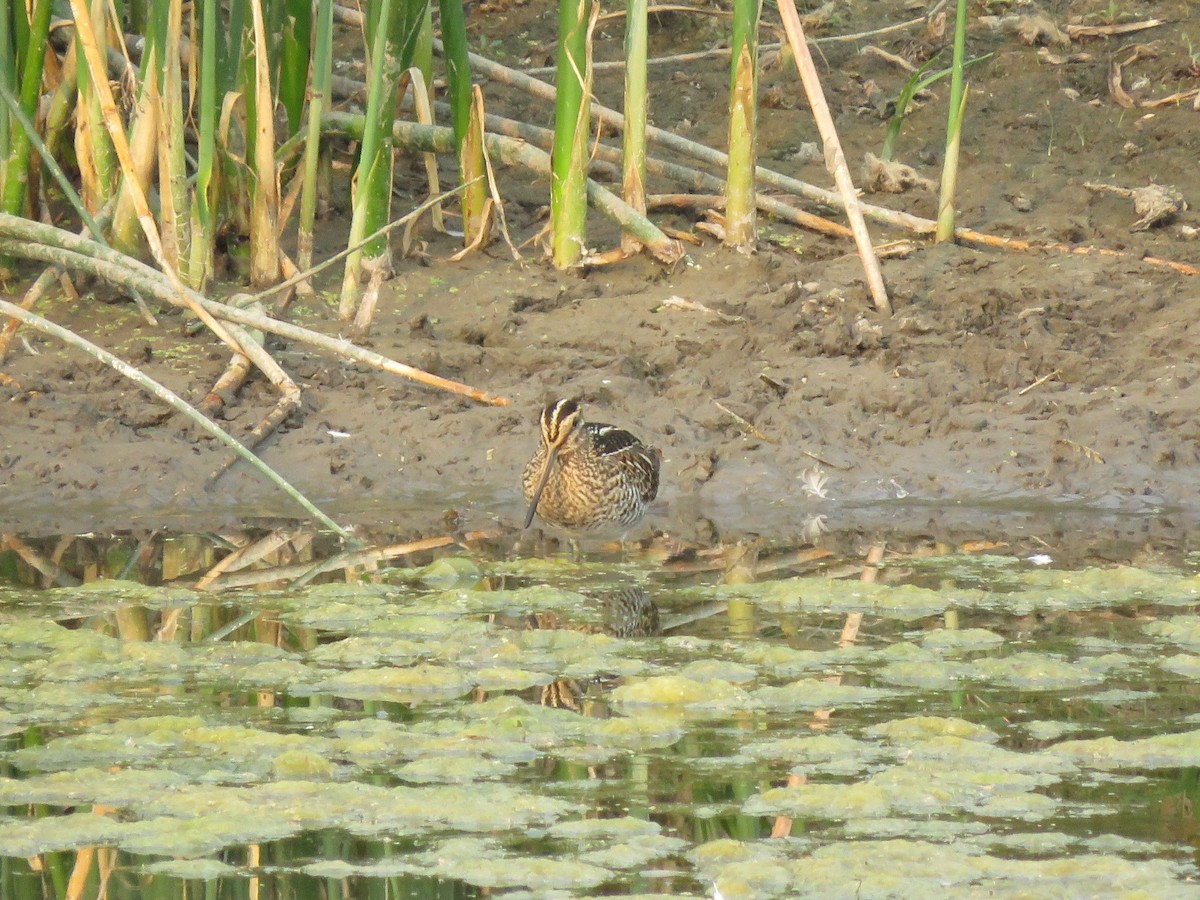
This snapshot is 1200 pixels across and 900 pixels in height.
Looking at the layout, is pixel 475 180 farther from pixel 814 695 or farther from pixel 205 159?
pixel 814 695

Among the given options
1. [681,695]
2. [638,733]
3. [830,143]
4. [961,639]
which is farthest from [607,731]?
[830,143]

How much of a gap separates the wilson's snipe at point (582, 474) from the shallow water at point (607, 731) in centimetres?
64

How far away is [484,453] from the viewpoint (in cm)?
882

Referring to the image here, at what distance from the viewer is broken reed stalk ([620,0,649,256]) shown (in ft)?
30.9

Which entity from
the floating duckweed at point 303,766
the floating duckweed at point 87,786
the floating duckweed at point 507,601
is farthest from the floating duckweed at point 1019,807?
the floating duckweed at point 507,601

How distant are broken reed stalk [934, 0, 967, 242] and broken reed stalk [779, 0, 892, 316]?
0.73 m

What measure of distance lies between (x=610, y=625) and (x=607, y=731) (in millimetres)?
1262

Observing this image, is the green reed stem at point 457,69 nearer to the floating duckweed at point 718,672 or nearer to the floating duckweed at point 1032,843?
the floating duckweed at point 718,672

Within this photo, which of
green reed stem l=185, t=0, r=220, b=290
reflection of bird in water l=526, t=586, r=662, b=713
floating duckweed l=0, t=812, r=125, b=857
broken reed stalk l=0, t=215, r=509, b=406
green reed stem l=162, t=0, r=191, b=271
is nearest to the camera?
floating duckweed l=0, t=812, r=125, b=857

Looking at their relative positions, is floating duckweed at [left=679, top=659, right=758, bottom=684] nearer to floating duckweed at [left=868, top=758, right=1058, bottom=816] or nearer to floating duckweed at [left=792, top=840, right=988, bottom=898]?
floating duckweed at [left=868, top=758, right=1058, bottom=816]

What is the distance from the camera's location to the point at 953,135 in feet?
31.4

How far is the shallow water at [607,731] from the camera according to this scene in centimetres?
424

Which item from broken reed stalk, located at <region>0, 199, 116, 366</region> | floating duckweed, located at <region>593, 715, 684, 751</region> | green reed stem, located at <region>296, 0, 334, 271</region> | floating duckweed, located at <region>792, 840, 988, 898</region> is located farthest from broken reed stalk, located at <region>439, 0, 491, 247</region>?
floating duckweed, located at <region>792, 840, 988, 898</region>

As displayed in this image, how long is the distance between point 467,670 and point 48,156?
3.78 meters
